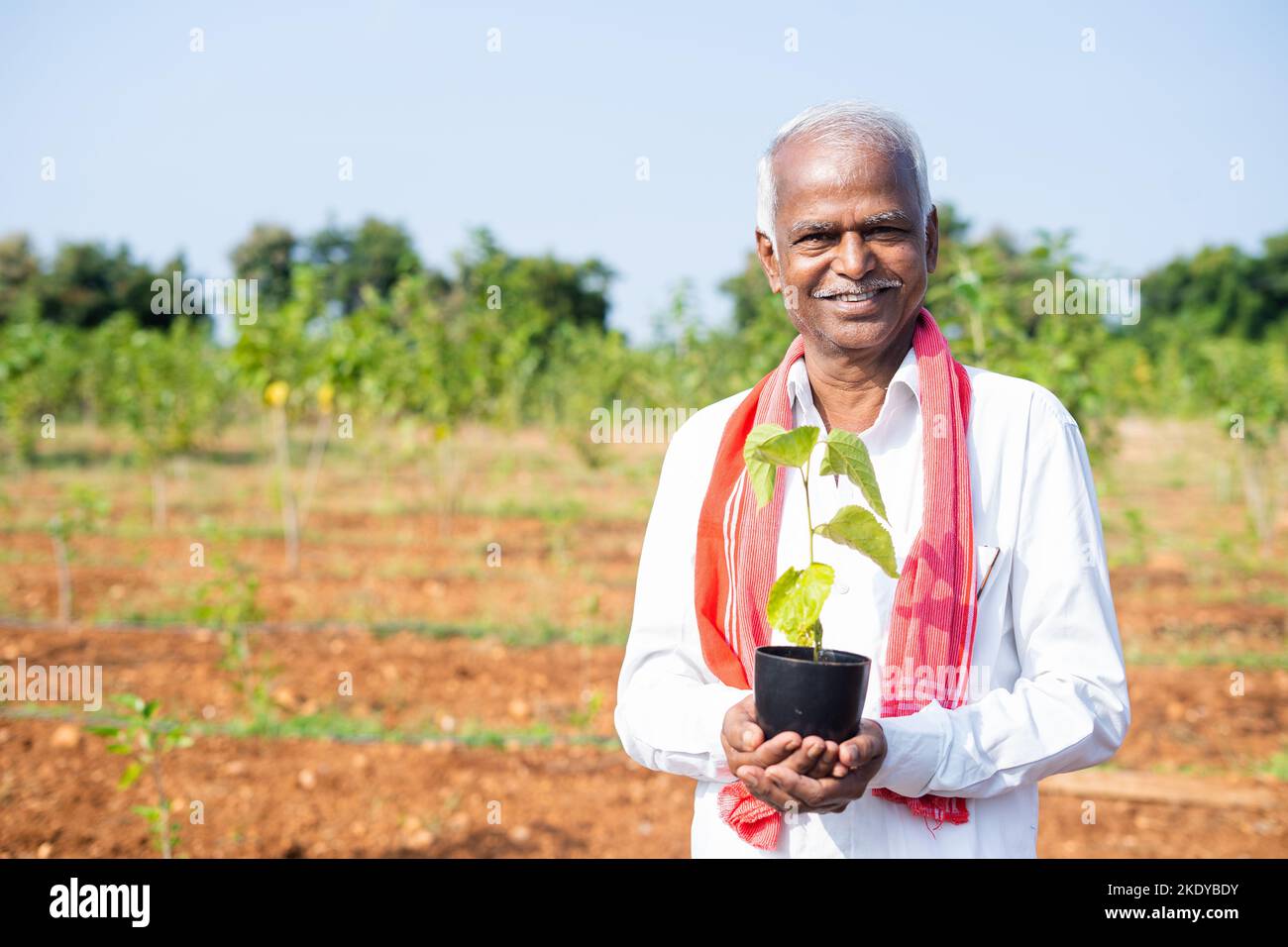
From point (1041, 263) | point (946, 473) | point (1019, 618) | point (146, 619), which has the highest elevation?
point (1041, 263)

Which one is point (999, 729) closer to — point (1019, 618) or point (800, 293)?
point (1019, 618)

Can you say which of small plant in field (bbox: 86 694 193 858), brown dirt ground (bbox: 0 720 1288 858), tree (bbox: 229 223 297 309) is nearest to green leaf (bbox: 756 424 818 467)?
small plant in field (bbox: 86 694 193 858)

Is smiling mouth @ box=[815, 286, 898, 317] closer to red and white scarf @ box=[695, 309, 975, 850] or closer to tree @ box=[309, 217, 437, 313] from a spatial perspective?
red and white scarf @ box=[695, 309, 975, 850]

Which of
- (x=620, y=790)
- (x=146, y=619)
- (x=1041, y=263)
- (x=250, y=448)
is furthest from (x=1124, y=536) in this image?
(x=250, y=448)

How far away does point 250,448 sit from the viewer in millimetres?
22188

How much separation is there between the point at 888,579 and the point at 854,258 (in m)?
0.48

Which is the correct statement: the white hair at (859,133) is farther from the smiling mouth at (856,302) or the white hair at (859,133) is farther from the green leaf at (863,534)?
the green leaf at (863,534)

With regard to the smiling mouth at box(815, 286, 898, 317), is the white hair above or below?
above

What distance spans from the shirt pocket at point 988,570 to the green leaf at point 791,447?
298mm

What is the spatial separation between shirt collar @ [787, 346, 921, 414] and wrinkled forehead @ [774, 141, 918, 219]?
0.73 feet

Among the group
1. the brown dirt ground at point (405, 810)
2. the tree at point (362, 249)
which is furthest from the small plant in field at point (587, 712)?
the tree at point (362, 249)

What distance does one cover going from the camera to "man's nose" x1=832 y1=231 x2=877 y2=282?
145 cm

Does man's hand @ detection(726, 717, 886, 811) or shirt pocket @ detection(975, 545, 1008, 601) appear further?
shirt pocket @ detection(975, 545, 1008, 601)
